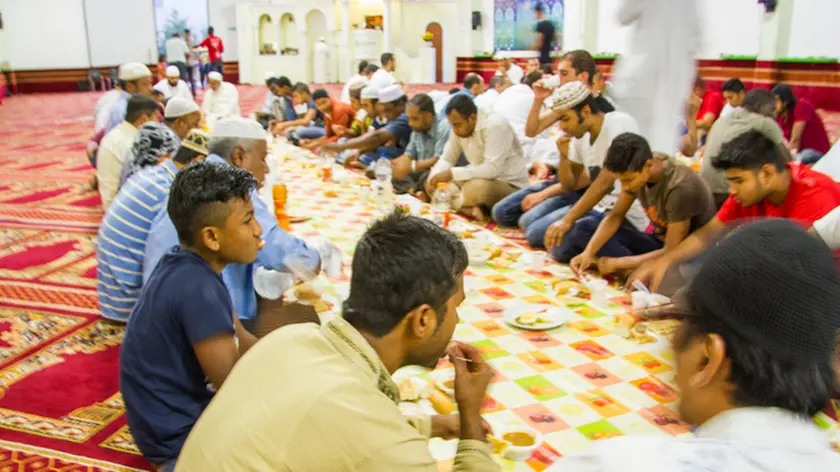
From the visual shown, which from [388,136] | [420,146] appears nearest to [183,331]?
[420,146]

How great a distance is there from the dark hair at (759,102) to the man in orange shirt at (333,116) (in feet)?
14.6

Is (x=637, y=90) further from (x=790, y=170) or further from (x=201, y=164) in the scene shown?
(x=201, y=164)

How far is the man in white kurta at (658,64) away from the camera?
14.1 feet

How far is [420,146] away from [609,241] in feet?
8.75

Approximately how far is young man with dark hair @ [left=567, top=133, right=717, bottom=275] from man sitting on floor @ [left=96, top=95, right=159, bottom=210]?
10.2 ft

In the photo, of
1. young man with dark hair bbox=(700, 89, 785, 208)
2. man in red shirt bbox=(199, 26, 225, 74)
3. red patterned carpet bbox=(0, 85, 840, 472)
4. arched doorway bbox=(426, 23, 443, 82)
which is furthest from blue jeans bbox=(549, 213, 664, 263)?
arched doorway bbox=(426, 23, 443, 82)

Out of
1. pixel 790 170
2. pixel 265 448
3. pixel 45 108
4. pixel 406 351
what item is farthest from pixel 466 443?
pixel 45 108

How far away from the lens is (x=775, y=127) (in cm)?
426

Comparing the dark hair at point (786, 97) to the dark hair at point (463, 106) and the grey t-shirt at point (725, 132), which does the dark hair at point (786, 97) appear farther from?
the dark hair at point (463, 106)

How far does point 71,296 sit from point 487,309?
2408 millimetres

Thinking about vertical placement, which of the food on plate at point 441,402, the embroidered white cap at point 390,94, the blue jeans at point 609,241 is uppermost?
the embroidered white cap at point 390,94

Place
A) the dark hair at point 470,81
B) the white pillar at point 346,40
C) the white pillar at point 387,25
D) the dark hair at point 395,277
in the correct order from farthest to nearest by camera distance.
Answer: the white pillar at point 346,40
the white pillar at point 387,25
the dark hair at point 470,81
the dark hair at point 395,277

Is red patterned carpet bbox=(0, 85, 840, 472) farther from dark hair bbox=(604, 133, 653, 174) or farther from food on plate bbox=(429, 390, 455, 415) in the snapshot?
dark hair bbox=(604, 133, 653, 174)

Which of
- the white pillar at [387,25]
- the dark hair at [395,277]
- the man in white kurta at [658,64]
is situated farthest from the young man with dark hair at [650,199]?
the white pillar at [387,25]
